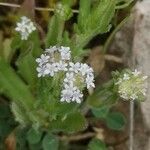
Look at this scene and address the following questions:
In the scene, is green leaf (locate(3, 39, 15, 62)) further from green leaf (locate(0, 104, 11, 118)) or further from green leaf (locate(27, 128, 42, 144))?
green leaf (locate(27, 128, 42, 144))

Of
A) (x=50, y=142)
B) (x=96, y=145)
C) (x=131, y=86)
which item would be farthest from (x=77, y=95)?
(x=96, y=145)

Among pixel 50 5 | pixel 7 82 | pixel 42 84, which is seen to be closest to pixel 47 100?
pixel 42 84

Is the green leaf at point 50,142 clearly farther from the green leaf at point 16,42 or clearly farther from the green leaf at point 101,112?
the green leaf at point 16,42

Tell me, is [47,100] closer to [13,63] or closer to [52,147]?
[52,147]

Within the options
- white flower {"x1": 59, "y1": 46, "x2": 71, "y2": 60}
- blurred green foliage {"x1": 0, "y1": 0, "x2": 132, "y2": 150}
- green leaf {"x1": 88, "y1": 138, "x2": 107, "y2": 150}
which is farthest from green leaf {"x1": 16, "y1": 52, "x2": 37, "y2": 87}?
green leaf {"x1": 88, "y1": 138, "x2": 107, "y2": 150}

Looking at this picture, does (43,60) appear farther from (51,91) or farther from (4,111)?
(4,111)

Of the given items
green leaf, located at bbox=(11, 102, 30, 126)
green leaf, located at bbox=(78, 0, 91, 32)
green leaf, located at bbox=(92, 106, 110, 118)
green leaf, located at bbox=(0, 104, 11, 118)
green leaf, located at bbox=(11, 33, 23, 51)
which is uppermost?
green leaf, located at bbox=(11, 33, 23, 51)
